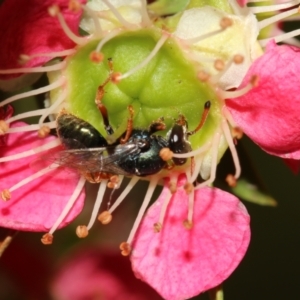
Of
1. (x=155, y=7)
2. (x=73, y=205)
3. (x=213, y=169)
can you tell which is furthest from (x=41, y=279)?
(x=155, y=7)

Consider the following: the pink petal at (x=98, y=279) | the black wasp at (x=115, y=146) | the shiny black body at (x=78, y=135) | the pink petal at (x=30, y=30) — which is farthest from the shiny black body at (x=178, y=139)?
the pink petal at (x=98, y=279)

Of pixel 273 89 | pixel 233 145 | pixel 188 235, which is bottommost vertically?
pixel 188 235

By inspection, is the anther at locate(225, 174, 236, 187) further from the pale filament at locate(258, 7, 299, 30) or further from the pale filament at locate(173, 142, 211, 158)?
the pale filament at locate(258, 7, 299, 30)

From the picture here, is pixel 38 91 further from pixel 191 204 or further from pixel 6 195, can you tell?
pixel 191 204

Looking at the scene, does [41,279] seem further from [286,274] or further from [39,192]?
[286,274]

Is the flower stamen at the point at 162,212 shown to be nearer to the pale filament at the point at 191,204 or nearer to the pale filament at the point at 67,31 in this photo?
the pale filament at the point at 191,204

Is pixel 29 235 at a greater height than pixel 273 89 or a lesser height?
lesser
